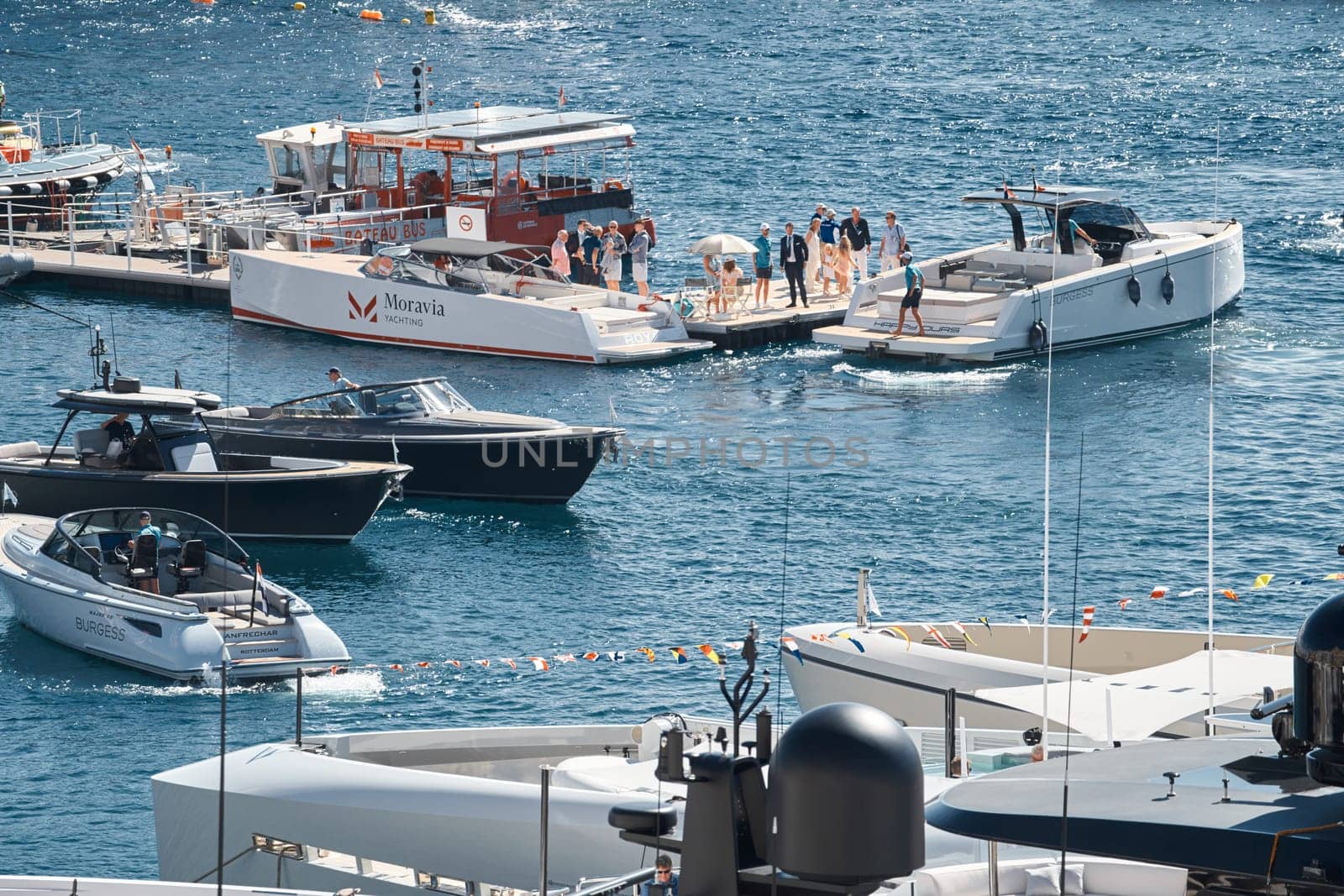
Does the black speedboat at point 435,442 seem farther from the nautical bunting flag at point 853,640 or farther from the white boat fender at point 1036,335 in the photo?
the white boat fender at point 1036,335

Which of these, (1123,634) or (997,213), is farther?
(997,213)

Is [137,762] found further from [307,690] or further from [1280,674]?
[1280,674]

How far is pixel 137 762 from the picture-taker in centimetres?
1873

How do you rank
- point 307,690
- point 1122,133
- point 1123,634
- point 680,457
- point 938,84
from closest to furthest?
point 1123,634 → point 307,690 → point 680,457 → point 1122,133 → point 938,84

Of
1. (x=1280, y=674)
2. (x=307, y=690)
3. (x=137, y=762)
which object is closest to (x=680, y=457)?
(x=307, y=690)

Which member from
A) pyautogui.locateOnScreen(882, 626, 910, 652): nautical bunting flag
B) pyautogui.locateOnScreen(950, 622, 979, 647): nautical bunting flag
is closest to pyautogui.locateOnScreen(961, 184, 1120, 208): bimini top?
pyautogui.locateOnScreen(950, 622, 979, 647): nautical bunting flag

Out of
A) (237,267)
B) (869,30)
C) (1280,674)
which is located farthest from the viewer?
(869,30)

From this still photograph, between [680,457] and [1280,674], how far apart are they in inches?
591

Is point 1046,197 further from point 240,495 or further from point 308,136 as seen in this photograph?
point 240,495

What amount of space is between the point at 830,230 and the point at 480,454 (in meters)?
12.3

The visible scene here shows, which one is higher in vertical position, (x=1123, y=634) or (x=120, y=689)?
(x=1123, y=634)

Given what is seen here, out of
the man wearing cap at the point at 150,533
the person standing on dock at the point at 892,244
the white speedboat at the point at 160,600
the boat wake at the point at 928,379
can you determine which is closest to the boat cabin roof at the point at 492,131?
the person standing on dock at the point at 892,244

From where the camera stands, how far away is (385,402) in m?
27.5

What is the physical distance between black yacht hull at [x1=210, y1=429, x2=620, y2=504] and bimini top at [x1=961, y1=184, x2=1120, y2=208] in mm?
11556
